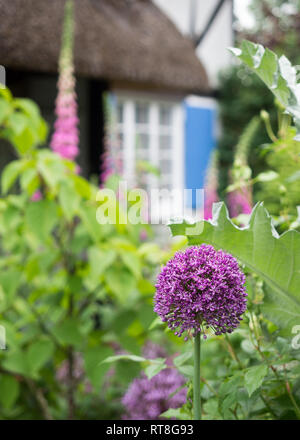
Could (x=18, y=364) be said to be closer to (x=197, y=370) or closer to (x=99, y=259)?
(x=99, y=259)

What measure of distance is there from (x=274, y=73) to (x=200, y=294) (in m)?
0.19

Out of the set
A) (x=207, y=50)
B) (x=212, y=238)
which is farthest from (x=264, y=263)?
(x=207, y=50)

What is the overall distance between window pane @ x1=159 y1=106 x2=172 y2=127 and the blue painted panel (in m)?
0.25

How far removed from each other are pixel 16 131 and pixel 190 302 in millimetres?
758

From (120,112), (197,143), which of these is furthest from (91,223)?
(197,143)

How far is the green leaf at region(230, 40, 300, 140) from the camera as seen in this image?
388 millimetres

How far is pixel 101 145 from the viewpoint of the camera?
11.6 ft

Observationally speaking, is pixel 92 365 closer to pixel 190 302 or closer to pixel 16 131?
pixel 16 131

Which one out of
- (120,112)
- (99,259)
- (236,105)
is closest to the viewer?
(99,259)

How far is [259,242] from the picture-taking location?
0.36m

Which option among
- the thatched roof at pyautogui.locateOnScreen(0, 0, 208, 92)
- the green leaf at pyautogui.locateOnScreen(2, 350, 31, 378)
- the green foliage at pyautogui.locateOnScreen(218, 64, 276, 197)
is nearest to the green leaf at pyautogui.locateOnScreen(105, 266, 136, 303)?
the green leaf at pyautogui.locateOnScreen(2, 350, 31, 378)

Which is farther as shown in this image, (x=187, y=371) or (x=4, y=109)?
(x=4, y=109)

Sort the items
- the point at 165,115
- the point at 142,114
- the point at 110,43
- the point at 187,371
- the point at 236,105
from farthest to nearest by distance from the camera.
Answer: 1. the point at 236,105
2. the point at 165,115
3. the point at 142,114
4. the point at 110,43
5. the point at 187,371

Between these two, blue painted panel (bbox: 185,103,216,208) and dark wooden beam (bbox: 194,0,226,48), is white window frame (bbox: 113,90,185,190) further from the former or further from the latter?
dark wooden beam (bbox: 194,0,226,48)
